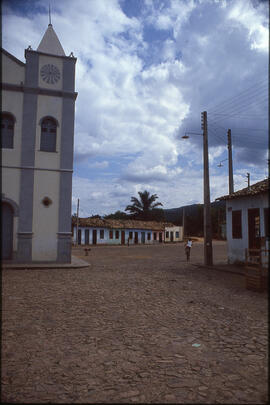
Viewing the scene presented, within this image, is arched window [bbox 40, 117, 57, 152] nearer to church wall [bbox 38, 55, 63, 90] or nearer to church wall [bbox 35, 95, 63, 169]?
church wall [bbox 35, 95, 63, 169]

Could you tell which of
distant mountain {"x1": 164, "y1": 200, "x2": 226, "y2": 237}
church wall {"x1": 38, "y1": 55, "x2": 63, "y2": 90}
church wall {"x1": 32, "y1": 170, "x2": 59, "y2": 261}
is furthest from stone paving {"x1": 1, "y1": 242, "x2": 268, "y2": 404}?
church wall {"x1": 38, "y1": 55, "x2": 63, "y2": 90}

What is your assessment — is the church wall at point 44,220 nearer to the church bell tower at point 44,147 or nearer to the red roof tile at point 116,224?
the church bell tower at point 44,147

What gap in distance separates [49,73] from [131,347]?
3.71 meters

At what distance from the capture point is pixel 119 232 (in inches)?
1747

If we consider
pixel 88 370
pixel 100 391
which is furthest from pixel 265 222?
pixel 88 370

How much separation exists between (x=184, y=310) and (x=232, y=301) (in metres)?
1.65

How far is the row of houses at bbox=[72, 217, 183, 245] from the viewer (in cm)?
4128

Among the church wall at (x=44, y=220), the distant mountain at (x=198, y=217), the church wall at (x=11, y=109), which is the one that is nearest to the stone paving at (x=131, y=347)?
the church wall at (x=44, y=220)

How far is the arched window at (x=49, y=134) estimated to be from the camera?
6.21 ft

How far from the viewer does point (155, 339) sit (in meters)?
4.51

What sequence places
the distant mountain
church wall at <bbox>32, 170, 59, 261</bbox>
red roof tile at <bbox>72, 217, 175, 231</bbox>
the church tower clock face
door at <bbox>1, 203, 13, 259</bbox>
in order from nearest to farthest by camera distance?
door at <bbox>1, 203, 13, 259</bbox>
church wall at <bbox>32, 170, 59, 261</bbox>
the church tower clock face
the distant mountain
red roof tile at <bbox>72, 217, 175, 231</bbox>

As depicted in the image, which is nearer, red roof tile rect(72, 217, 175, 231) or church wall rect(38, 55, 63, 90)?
church wall rect(38, 55, 63, 90)

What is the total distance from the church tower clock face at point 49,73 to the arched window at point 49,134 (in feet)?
0.92

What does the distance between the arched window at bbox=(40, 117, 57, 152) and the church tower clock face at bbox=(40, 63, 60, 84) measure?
0.28 meters
